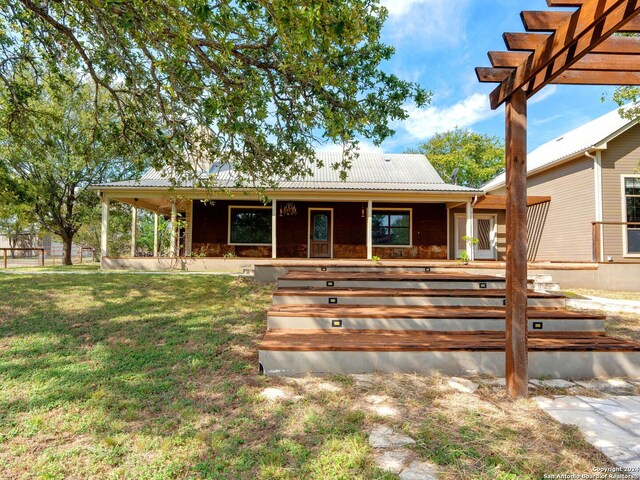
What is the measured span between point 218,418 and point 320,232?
439 inches

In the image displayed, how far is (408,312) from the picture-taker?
4.29 metres

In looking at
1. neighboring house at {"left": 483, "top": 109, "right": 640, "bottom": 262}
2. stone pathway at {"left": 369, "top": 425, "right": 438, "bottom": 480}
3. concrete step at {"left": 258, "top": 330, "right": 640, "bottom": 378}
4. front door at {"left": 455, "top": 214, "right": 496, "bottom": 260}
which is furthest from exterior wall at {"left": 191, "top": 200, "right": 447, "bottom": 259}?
stone pathway at {"left": 369, "top": 425, "right": 438, "bottom": 480}

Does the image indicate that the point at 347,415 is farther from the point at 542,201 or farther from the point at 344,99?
the point at 542,201

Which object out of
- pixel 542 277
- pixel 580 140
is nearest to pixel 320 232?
pixel 542 277

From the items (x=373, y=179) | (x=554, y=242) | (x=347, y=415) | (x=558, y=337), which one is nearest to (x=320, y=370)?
(x=347, y=415)

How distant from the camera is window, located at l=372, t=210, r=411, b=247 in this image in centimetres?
1347

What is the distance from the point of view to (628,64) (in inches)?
110

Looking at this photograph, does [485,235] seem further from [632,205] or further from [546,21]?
[546,21]

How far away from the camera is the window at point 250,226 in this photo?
13.4m

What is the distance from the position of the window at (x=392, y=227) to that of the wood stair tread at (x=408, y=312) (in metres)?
8.76

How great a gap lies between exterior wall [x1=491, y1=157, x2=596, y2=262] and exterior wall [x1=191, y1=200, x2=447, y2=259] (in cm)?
348

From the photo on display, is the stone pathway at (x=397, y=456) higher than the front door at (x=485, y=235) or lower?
lower

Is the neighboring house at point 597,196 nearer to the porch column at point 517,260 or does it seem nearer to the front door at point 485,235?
the front door at point 485,235

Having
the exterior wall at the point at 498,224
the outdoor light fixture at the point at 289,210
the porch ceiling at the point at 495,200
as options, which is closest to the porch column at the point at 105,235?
the outdoor light fixture at the point at 289,210
